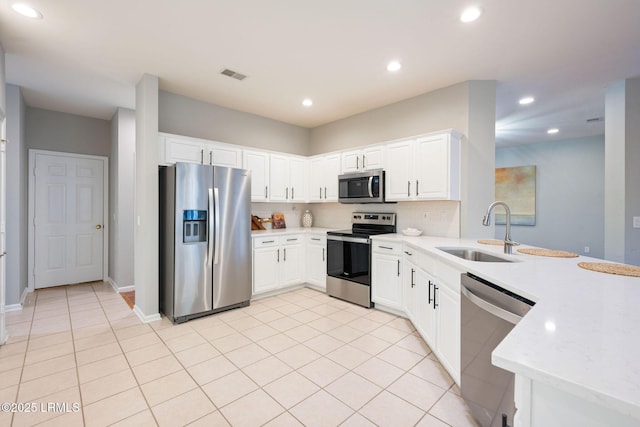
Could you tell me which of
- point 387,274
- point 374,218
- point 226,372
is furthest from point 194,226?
point 374,218

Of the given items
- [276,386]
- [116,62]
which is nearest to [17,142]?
[116,62]

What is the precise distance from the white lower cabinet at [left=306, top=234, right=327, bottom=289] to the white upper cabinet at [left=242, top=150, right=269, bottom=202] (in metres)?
0.99

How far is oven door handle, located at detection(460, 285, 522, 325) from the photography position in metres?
1.43

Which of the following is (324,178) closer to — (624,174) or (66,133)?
(624,174)

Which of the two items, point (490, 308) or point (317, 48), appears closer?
point (490, 308)

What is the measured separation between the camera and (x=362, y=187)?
4.15 metres

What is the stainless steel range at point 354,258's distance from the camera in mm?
3805

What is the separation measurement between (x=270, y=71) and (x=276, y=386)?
10.2 ft

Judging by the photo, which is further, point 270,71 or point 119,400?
→ point 270,71

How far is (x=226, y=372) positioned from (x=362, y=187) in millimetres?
2777

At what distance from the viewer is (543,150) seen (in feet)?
21.7

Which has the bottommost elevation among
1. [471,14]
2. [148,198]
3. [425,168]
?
[148,198]

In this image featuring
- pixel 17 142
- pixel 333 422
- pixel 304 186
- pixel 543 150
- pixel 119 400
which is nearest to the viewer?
pixel 333 422

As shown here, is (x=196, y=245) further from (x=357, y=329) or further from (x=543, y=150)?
(x=543, y=150)
